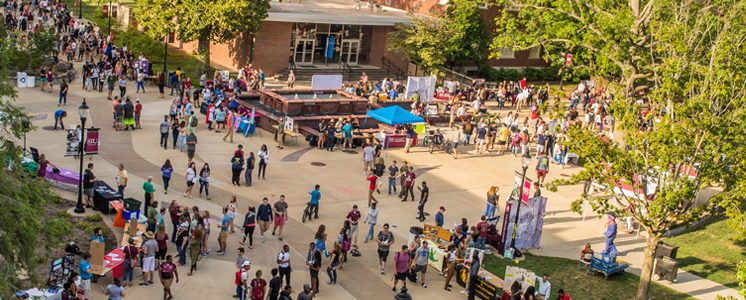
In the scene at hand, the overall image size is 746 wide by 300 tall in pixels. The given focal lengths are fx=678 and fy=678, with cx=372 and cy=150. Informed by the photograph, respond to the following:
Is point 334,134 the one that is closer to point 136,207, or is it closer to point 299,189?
point 299,189

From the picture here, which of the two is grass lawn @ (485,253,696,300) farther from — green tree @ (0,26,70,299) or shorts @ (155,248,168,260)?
green tree @ (0,26,70,299)

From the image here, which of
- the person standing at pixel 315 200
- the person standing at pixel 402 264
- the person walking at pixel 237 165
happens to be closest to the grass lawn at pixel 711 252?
the person standing at pixel 402 264

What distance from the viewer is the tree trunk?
1705 centimetres

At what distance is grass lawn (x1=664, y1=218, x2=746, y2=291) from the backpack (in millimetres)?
13230

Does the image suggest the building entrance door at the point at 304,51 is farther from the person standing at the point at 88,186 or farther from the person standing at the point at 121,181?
the person standing at the point at 88,186

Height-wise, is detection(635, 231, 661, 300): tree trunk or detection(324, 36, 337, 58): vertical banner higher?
detection(324, 36, 337, 58): vertical banner

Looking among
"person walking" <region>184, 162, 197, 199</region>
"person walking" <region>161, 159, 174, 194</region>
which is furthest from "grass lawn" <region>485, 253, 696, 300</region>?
"person walking" <region>161, 159, 174, 194</region>

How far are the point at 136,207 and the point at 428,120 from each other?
20.8 meters

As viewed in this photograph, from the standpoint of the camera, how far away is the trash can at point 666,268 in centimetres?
1945

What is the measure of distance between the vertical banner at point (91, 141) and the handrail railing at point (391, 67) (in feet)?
90.9

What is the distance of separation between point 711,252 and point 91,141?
21.8 metres

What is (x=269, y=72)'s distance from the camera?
4484 cm

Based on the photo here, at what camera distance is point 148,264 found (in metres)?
16.2

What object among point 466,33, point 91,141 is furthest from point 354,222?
point 466,33
